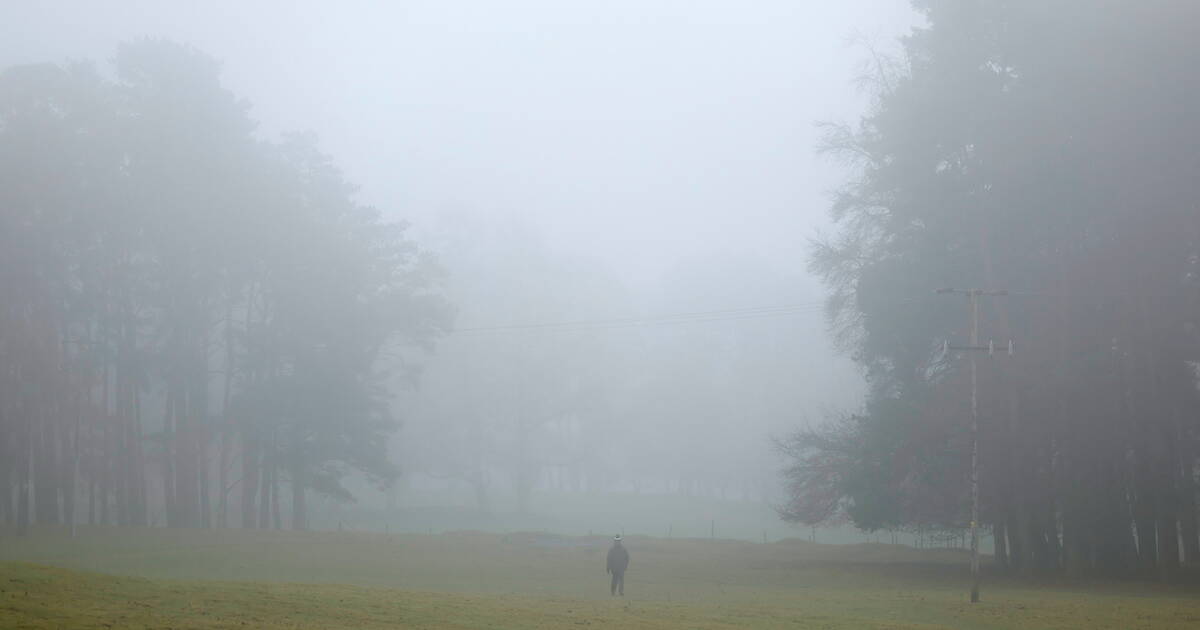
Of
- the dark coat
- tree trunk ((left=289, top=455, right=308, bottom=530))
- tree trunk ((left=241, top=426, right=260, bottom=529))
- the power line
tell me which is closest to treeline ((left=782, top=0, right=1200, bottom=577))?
the dark coat

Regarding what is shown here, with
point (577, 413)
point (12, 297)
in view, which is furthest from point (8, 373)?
point (577, 413)

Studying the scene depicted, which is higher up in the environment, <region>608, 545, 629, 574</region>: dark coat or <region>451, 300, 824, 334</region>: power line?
<region>451, 300, 824, 334</region>: power line

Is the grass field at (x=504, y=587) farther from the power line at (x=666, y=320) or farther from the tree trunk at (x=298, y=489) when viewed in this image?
the power line at (x=666, y=320)

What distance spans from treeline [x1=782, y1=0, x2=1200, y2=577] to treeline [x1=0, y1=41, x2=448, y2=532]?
89.2 ft

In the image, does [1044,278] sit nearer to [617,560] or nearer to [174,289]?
[617,560]

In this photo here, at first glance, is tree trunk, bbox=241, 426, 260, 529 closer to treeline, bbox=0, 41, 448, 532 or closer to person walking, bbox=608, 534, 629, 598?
treeline, bbox=0, 41, 448, 532

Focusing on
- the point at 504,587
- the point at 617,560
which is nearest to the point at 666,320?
the point at 504,587

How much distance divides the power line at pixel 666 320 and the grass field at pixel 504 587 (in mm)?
20320

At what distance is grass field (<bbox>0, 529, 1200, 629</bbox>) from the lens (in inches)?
793

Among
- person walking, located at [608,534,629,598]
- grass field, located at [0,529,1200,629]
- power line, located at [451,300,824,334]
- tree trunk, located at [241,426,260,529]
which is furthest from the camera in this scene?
power line, located at [451,300,824,334]

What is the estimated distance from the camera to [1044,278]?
3791 cm

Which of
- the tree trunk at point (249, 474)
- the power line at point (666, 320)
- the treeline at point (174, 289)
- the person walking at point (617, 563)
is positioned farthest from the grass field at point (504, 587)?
the power line at point (666, 320)

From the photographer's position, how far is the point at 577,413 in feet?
244

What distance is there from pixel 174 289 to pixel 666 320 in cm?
3732
